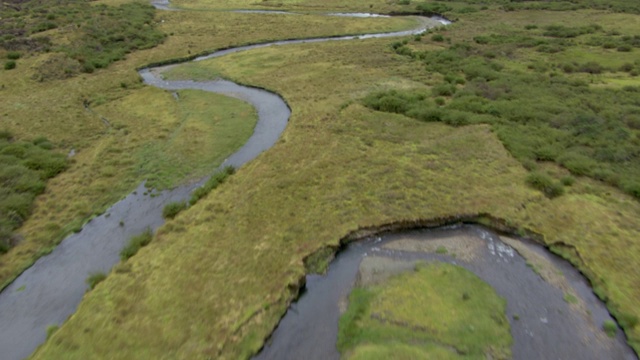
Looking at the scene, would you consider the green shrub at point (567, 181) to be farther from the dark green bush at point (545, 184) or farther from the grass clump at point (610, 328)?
the grass clump at point (610, 328)

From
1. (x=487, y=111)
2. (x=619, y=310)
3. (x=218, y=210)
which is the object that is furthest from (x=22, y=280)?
(x=487, y=111)

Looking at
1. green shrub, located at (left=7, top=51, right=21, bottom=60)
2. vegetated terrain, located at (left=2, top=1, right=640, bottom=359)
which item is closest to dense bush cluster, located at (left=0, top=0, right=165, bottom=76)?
green shrub, located at (left=7, top=51, right=21, bottom=60)

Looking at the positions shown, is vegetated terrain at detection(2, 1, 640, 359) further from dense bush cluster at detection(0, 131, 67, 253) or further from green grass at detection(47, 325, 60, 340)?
dense bush cluster at detection(0, 131, 67, 253)

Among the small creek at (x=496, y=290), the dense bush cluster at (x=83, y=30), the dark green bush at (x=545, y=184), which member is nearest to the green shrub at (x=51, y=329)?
the small creek at (x=496, y=290)

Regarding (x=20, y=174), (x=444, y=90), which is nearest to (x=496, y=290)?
(x=444, y=90)

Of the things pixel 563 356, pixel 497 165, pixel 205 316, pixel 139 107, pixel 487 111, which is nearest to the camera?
pixel 563 356

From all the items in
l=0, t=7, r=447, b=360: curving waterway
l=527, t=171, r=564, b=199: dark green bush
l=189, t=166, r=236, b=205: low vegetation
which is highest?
l=527, t=171, r=564, b=199: dark green bush

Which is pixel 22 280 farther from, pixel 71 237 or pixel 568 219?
pixel 568 219
